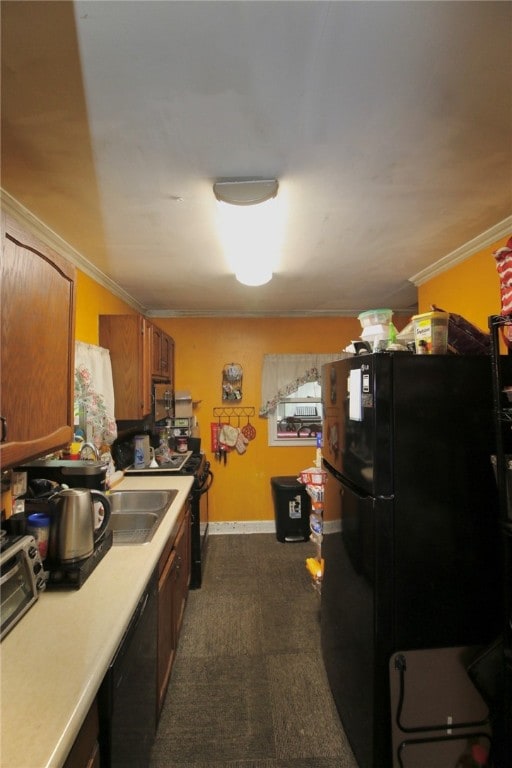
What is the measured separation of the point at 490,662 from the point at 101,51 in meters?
2.18

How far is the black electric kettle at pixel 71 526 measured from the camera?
1209 millimetres

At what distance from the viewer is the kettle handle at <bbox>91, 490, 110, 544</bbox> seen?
1.38 metres

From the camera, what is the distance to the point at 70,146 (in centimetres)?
116

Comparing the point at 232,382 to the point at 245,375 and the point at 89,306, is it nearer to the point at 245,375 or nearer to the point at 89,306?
the point at 245,375

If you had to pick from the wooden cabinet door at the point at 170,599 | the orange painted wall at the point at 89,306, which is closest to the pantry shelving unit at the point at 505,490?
the wooden cabinet door at the point at 170,599

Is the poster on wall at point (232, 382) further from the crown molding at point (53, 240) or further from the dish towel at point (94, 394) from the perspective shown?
the dish towel at point (94, 394)

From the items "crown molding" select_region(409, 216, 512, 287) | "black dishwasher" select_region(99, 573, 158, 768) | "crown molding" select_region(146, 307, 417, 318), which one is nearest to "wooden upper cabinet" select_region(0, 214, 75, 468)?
"black dishwasher" select_region(99, 573, 158, 768)

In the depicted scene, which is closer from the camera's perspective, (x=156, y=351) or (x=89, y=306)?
(x=89, y=306)

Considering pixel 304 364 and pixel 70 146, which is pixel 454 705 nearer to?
pixel 70 146

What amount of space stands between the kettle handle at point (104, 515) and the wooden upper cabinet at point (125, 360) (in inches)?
45.8

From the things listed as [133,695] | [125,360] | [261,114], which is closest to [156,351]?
[125,360]

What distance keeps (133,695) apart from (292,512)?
257cm

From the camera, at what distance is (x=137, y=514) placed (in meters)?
2.00

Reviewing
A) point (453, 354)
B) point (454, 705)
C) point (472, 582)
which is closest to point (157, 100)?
point (453, 354)
